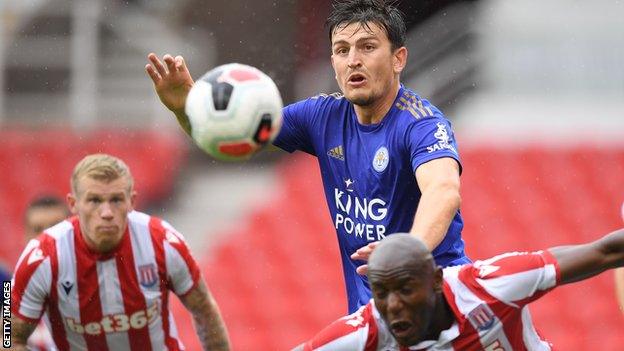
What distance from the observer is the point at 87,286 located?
605 centimetres

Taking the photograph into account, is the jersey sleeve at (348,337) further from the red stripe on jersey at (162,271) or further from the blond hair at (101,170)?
the blond hair at (101,170)

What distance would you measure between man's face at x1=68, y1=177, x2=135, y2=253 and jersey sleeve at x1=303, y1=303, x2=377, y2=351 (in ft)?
4.87

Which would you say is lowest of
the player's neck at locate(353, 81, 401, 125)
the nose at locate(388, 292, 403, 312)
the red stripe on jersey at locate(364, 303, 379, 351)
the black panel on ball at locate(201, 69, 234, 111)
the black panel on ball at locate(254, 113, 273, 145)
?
the red stripe on jersey at locate(364, 303, 379, 351)

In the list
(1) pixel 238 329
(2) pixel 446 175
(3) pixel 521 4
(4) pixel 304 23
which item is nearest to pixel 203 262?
(1) pixel 238 329

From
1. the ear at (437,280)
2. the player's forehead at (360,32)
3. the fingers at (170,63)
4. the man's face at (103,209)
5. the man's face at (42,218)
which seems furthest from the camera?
the man's face at (42,218)

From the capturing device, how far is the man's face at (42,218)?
767 centimetres

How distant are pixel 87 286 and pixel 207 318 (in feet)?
2.04

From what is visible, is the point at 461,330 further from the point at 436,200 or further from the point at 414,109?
the point at 414,109

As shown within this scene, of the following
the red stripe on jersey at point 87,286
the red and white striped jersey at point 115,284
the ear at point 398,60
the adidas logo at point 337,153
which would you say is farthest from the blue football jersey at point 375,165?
the red stripe on jersey at point 87,286

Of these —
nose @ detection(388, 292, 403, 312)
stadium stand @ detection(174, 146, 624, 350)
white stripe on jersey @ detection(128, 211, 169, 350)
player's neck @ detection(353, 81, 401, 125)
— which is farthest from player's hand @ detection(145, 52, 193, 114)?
stadium stand @ detection(174, 146, 624, 350)

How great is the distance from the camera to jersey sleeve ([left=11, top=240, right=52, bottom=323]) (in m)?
5.86

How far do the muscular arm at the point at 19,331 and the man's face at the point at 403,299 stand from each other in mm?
2062

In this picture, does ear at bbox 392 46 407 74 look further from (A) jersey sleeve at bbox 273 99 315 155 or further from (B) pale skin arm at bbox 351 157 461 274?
(B) pale skin arm at bbox 351 157 461 274

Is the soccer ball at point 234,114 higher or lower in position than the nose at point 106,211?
higher
